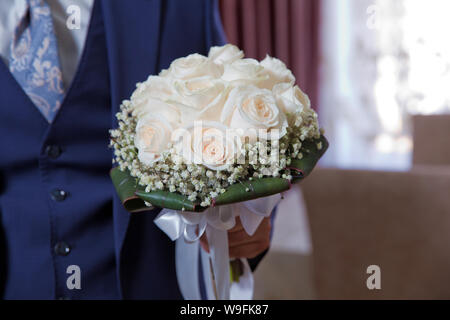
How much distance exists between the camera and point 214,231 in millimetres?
597

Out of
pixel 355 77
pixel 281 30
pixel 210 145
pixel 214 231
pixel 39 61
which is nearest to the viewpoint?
pixel 210 145

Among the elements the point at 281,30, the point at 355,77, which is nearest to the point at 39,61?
the point at 281,30

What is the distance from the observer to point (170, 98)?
52 centimetres

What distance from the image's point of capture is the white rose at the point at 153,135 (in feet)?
1.66

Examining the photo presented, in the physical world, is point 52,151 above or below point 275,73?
below

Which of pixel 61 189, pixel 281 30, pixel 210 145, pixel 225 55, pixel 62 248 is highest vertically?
pixel 281 30

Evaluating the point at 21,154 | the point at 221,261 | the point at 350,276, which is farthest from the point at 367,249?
the point at 21,154

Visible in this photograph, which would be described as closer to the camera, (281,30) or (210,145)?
(210,145)

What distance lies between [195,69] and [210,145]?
0.12 metres

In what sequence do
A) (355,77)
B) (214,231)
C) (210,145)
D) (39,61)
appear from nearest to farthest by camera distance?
(210,145)
(214,231)
(39,61)
(355,77)

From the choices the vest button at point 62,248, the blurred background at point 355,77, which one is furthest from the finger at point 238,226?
the blurred background at point 355,77

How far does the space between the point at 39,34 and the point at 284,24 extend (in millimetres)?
2463

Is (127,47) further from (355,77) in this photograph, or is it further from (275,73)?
(355,77)

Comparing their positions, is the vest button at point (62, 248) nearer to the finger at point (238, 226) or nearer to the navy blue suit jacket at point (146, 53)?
the navy blue suit jacket at point (146, 53)
